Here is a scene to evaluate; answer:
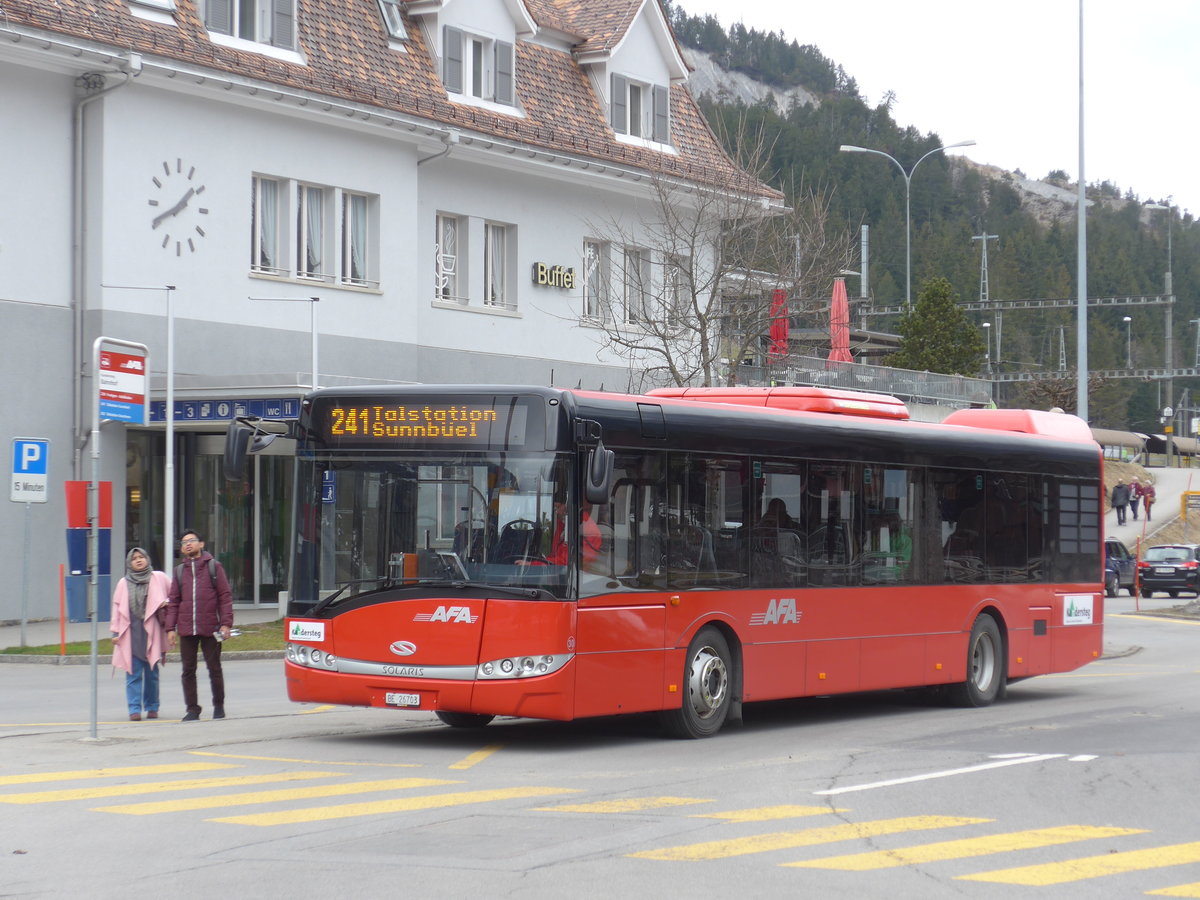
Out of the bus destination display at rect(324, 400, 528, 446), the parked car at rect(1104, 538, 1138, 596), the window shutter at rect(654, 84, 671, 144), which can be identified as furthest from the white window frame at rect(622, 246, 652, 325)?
the bus destination display at rect(324, 400, 528, 446)

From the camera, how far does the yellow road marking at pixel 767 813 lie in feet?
32.0

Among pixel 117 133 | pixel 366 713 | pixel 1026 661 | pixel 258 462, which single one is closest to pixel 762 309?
pixel 258 462

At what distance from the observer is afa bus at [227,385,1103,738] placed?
12609 millimetres

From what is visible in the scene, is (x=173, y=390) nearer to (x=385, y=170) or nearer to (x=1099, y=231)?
(x=385, y=170)

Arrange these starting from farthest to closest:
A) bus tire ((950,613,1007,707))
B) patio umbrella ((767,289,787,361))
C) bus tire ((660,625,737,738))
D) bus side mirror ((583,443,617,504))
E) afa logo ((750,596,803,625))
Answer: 1. patio umbrella ((767,289,787,361))
2. bus tire ((950,613,1007,707))
3. afa logo ((750,596,803,625))
4. bus tire ((660,625,737,738))
5. bus side mirror ((583,443,617,504))

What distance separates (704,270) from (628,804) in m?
23.3

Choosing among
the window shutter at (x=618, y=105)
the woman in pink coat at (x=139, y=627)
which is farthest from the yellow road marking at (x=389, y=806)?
the window shutter at (x=618, y=105)

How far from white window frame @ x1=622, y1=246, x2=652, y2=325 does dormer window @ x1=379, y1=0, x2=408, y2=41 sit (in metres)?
6.08

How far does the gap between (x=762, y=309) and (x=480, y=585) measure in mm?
19866

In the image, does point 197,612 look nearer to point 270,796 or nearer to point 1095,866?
point 270,796

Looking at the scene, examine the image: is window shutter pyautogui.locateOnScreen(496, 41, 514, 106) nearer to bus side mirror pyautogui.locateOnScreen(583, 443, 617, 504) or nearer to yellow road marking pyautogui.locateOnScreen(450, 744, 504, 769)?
yellow road marking pyautogui.locateOnScreen(450, 744, 504, 769)

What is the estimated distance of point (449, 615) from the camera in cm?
1264

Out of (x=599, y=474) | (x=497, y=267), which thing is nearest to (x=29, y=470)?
(x=599, y=474)

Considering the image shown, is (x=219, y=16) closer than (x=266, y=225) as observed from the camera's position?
Yes
